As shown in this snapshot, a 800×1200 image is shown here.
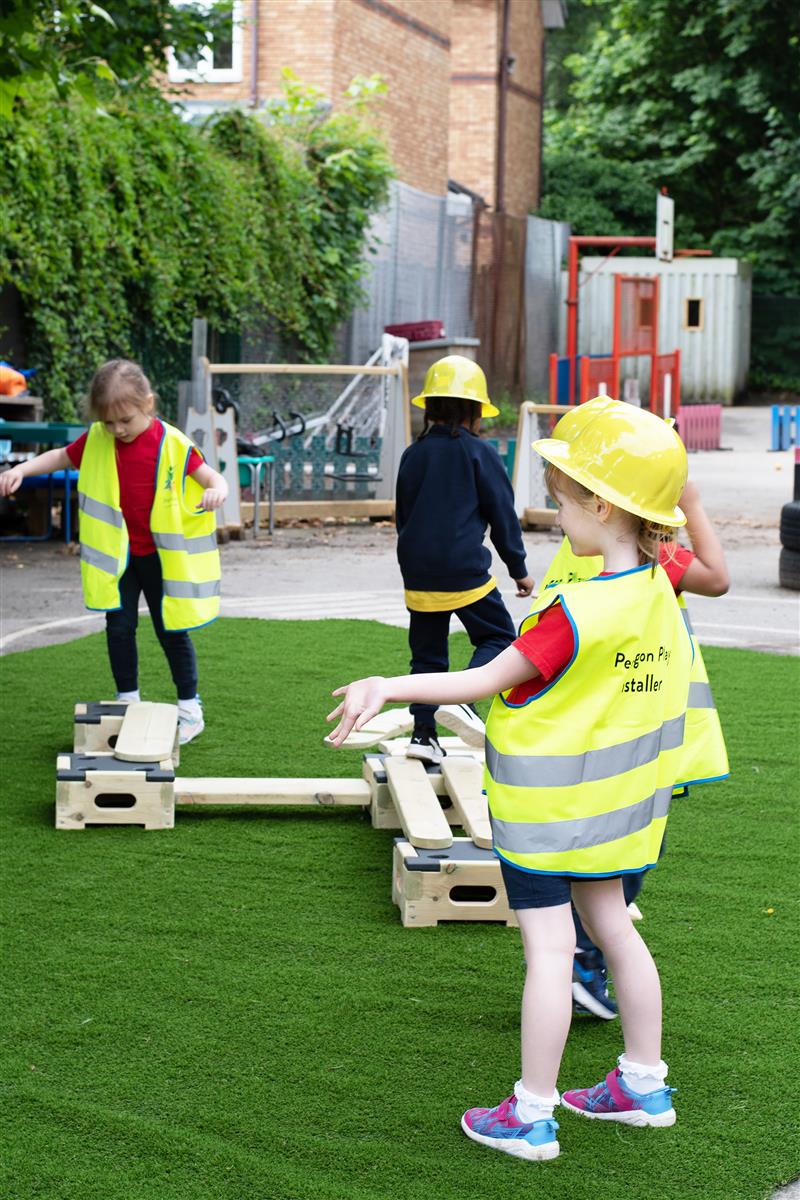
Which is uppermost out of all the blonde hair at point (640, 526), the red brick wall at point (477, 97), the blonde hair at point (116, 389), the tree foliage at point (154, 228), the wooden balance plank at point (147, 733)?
the red brick wall at point (477, 97)

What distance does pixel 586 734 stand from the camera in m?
3.19

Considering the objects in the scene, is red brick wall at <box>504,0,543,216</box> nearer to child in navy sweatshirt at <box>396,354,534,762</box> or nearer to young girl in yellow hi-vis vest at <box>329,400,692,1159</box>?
child in navy sweatshirt at <box>396,354,534,762</box>

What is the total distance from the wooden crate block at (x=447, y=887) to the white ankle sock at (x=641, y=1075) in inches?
51.3

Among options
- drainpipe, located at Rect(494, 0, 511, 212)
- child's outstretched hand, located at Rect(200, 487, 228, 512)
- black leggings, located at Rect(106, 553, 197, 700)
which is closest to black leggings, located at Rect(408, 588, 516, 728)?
child's outstretched hand, located at Rect(200, 487, 228, 512)

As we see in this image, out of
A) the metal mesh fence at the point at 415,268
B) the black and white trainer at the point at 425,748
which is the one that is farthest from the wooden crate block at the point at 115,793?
the metal mesh fence at the point at 415,268

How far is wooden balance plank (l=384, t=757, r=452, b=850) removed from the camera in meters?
4.84

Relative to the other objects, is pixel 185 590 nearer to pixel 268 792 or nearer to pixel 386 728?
pixel 386 728

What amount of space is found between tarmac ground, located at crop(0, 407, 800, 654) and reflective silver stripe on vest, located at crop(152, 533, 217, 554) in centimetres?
305

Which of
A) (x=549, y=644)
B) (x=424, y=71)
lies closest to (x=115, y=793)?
(x=549, y=644)

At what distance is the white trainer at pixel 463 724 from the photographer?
611 cm

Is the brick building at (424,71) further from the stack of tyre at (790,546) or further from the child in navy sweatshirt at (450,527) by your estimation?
the child in navy sweatshirt at (450,527)

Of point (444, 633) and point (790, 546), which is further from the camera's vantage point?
point (790, 546)

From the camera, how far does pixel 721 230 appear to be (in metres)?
42.2

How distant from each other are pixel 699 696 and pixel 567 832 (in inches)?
32.1
